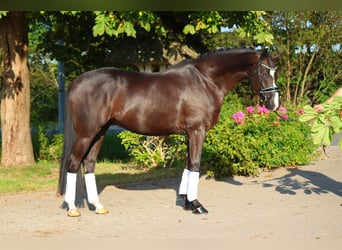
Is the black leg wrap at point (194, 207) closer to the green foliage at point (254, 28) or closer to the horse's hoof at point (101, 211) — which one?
the horse's hoof at point (101, 211)

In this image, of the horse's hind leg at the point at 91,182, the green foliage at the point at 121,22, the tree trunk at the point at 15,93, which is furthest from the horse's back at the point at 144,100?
the tree trunk at the point at 15,93

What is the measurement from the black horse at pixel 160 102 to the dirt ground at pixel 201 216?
0.40 metres

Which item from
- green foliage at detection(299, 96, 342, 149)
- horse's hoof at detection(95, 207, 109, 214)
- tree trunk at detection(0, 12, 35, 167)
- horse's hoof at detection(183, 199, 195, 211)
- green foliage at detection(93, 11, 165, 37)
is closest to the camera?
green foliage at detection(299, 96, 342, 149)

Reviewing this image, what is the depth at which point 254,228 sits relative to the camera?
569 centimetres

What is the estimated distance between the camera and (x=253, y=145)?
9852 mm

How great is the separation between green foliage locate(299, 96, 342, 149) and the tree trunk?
7.28m

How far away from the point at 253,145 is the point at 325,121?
169 inches

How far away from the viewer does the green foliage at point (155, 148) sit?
10.7 metres

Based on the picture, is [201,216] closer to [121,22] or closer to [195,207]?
[195,207]

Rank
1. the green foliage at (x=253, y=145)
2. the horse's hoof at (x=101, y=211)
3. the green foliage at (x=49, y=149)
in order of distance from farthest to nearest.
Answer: the green foliage at (x=49, y=149) < the green foliage at (x=253, y=145) < the horse's hoof at (x=101, y=211)

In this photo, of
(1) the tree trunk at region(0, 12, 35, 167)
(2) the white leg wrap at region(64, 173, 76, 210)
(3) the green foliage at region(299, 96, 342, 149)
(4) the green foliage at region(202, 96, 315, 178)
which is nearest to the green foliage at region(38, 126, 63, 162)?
(1) the tree trunk at region(0, 12, 35, 167)

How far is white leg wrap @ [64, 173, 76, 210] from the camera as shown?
6.54 m

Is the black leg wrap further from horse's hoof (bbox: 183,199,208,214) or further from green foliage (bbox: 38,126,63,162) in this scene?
green foliage (bbox: 38,126,63,162)

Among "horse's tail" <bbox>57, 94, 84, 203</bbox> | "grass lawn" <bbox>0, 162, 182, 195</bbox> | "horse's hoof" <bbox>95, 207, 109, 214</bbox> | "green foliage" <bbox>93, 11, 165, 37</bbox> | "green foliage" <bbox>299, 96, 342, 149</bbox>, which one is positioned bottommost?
"grass lawn" <bbox>0, 162, 182, 195</bbox>
